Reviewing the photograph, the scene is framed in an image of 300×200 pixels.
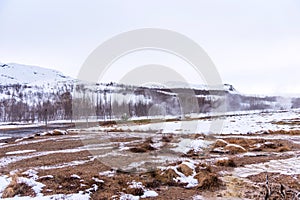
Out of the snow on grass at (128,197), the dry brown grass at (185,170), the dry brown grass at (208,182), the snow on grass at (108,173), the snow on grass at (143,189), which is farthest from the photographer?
the snow on grass at (108,173)

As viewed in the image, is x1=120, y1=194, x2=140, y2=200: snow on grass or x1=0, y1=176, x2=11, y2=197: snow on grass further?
x1=0, y1=176, x2=11, y2=197: snow on grass

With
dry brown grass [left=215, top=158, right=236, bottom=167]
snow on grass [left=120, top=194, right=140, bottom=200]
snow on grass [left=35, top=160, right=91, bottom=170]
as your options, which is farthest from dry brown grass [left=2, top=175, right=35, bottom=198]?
dry brown grass [left=215, top=158, right=236, bottom=167]

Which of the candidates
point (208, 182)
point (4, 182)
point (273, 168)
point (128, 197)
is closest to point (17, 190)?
point (4, 182)

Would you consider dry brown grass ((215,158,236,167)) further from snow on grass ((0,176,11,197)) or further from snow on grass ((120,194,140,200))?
snow on grass ((0,176,11,197))

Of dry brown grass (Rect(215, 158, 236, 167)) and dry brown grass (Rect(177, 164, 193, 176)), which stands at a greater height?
dry brown grass (Rect(177, 164, 193, 176))

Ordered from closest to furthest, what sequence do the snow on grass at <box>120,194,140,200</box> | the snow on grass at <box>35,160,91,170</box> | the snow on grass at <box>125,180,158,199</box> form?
1. the snow on grass at <box>120,194,140,200</box>
2. the snow on grass at <box>125,180,158,199</box>
3. the snow on grass at <box>35,160,91,170</box>

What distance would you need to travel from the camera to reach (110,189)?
27.9 ft

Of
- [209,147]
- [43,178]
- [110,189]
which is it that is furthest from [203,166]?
[209,147]

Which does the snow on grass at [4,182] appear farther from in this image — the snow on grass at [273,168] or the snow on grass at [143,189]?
the snow on grass at [273,168]

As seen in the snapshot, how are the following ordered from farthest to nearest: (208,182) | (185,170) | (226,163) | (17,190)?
(226,163), (185,170), (208,182), (17,190)

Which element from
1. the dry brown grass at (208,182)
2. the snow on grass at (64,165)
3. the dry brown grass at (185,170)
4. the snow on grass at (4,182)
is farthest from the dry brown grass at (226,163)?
the snow on grass at (4,182)

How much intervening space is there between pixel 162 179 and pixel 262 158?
7.28 metres

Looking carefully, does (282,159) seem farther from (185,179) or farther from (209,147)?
(185,179)

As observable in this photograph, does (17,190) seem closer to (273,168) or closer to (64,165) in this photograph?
(64,165)
